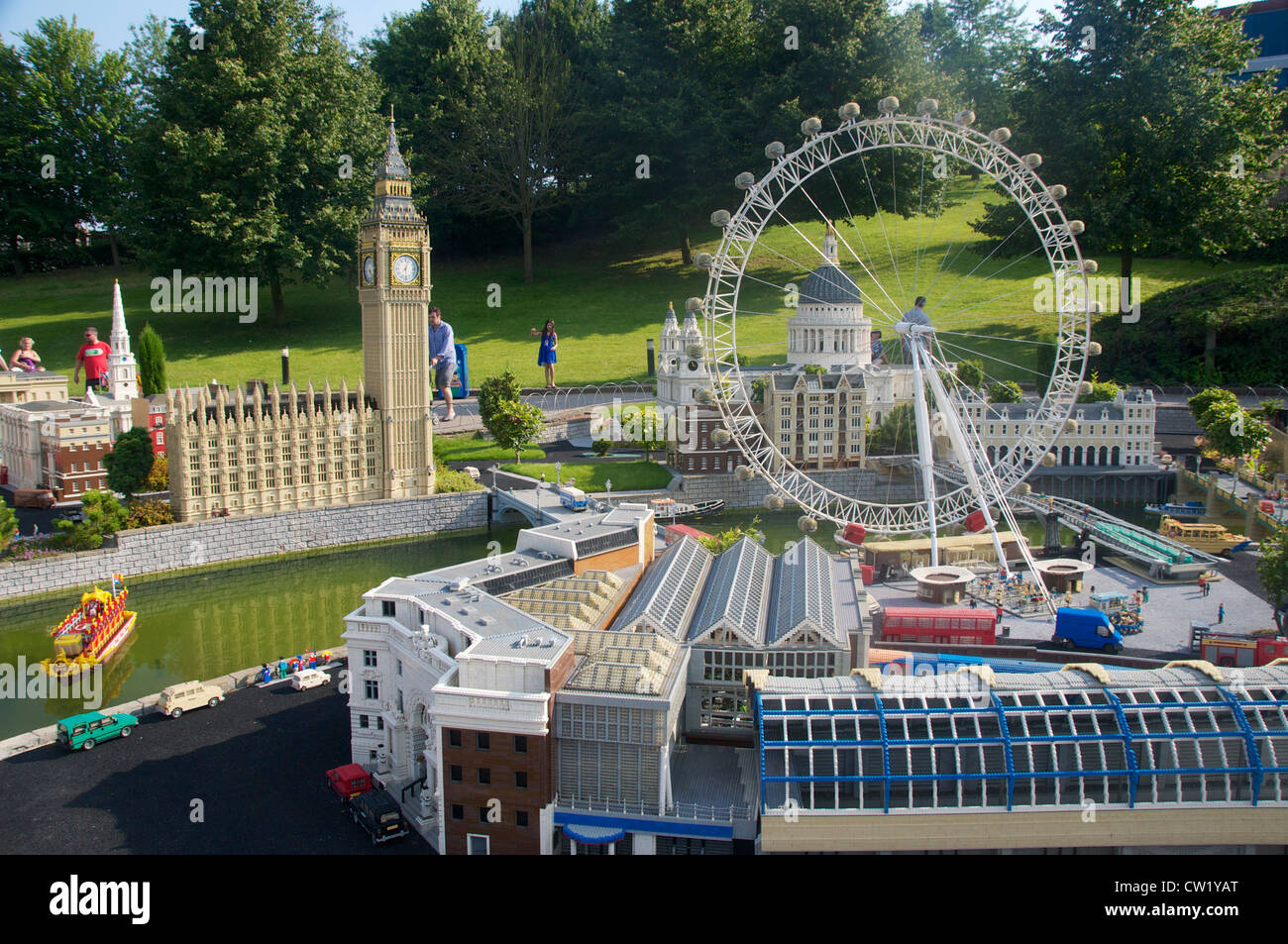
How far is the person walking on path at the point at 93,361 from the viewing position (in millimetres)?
80188

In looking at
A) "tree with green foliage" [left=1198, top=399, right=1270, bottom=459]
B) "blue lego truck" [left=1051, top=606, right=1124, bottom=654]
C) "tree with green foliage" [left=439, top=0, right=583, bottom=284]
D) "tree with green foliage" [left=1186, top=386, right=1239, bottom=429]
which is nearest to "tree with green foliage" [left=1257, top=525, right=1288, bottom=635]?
"blue lego truck" [left=1051, top=606, right=1124, bottom=654]

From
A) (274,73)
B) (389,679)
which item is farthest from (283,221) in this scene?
(389,679)

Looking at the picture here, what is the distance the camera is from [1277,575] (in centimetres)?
4388

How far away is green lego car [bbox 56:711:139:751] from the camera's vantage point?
123 ft

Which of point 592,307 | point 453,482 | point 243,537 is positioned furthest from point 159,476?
point 592,307

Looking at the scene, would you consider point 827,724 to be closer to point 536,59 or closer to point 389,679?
point 389,679

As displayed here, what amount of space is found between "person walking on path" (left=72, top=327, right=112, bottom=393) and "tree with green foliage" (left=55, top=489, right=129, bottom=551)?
2363cm

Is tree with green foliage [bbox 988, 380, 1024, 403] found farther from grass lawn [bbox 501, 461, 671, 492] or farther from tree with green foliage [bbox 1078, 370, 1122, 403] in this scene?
grass lawn [bbox 501, 461, 671, 492]

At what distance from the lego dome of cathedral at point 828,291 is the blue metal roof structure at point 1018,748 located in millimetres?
51379

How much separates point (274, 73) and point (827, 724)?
75794 mm

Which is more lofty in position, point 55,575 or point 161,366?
point 161,366

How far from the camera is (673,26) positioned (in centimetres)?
10225

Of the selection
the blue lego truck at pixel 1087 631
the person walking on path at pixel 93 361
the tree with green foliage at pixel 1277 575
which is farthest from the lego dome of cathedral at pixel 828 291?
the person walking on path at pixel 93 361

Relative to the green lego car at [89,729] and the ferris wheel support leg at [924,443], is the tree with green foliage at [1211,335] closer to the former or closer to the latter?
the ferris wheel support leg at [924,443]
